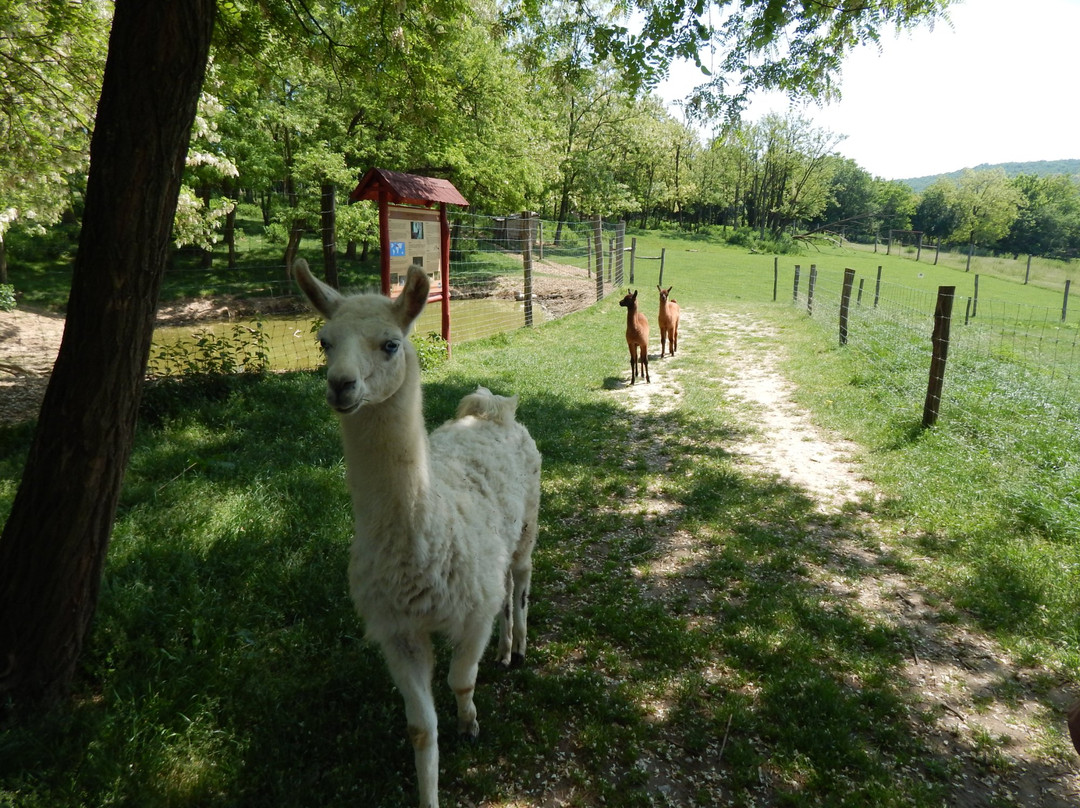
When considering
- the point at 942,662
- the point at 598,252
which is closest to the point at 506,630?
the point at 942,662

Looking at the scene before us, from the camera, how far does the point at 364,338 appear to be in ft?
7.71

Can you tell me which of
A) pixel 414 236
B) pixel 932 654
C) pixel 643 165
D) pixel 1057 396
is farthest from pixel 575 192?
pixel 932 654

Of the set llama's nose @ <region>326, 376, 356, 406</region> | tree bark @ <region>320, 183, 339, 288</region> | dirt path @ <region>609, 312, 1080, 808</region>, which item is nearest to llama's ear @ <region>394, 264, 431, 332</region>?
llama's nose @ <region>326, 376, 356, 406</region>

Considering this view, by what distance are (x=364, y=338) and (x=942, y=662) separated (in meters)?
3.76

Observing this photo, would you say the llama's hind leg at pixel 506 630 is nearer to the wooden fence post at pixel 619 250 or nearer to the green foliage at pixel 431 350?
the green foliage at pixel 431 350

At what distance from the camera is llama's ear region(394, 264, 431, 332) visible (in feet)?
8.23

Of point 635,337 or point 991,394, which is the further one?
point 635,337

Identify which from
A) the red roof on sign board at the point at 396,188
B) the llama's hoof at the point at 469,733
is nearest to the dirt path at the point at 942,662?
the llama's hoof at the point at 469,733

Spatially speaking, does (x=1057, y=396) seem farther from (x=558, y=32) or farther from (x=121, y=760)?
(x=121, y=760)

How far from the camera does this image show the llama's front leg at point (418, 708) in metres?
2.53

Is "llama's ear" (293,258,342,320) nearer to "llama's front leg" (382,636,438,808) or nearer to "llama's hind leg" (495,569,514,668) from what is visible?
"llama's front leg" (382,636,438,808)

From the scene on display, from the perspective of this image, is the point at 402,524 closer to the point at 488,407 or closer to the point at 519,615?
the point at 519,615

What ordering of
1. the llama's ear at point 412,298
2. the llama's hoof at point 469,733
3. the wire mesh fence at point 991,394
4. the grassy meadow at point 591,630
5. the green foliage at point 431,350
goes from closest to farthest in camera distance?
1. the llama's ear at point 412,298
2. the grassy meadow at point 591,630
3. the llama's hoof at point 469,733
4. the wire mesh fence at point 991,394
5. the green foliage at point 431,350

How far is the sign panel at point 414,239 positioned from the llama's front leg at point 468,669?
22.6 ft
